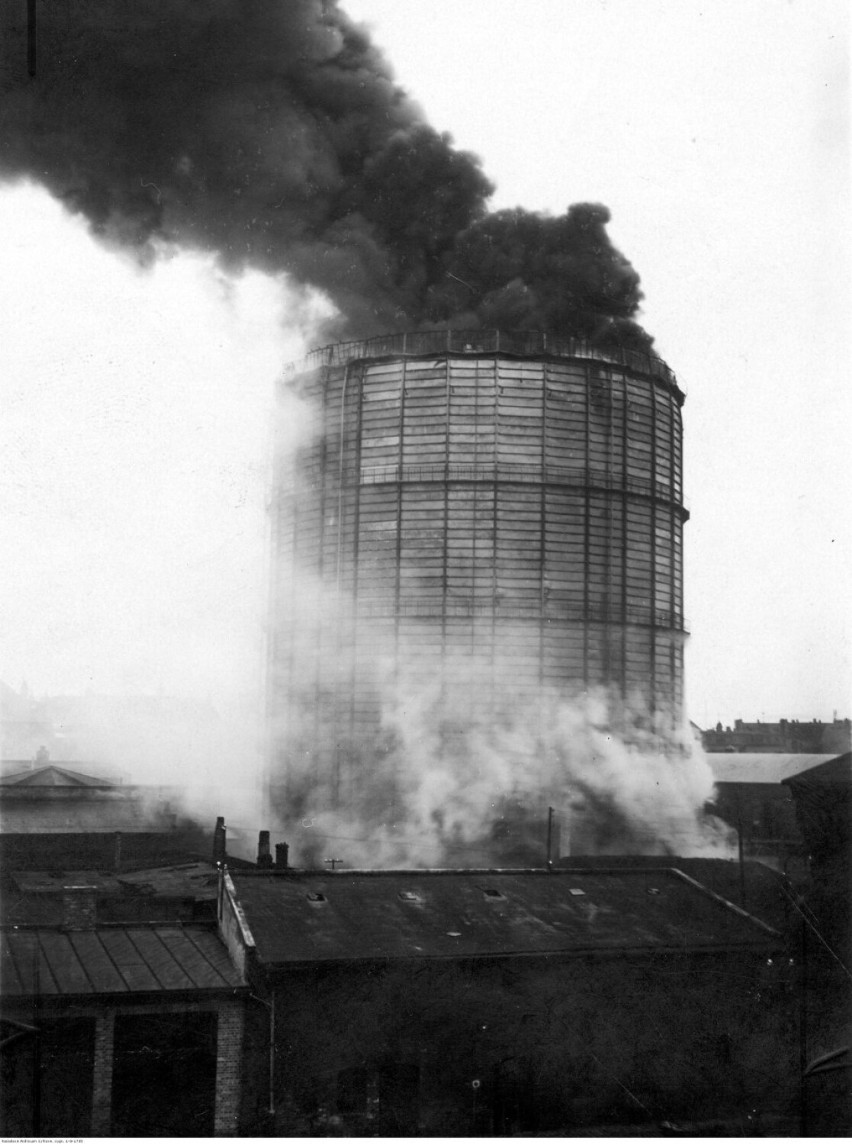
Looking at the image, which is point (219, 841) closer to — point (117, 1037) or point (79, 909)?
point (79, 909)

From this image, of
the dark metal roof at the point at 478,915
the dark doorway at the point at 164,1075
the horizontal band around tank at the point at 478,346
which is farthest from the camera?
the horizontal band around tank at the point at 478,346

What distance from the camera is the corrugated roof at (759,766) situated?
130 feet

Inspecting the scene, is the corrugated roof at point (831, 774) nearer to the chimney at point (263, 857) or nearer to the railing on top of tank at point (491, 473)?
the railing on top of tank at point (491, 473)

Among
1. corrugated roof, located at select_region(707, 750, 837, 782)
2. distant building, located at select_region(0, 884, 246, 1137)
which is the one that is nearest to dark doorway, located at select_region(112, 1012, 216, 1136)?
distant building, located at select_region(0, 884, 246, 1137)

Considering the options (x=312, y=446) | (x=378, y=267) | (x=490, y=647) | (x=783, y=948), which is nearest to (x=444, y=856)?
(x=490, y=647)

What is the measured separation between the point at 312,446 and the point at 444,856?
8.76 m

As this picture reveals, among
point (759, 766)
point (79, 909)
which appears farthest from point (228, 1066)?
point (759, 766)

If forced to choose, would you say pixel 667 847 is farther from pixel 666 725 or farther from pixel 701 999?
pixel 701 999

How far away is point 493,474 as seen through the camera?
2253 centimetres

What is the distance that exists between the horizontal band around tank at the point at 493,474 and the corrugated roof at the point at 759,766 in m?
19.1

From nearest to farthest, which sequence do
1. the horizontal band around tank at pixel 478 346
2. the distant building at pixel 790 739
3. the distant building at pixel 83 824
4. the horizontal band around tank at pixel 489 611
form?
the horizontal band around tank at pixel 489 611
the horizontal band around tank at pixel 478 346
the distant building at pixel 83 824
the distant building at pixel 790 739

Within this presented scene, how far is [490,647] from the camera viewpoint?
872 inches

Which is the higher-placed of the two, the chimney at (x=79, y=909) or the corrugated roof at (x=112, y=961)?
the chimney at (x=79, y=909)

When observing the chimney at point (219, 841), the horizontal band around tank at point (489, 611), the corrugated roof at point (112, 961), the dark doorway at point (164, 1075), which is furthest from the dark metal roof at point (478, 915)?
the horizontal band around tank at point (489, 611)
